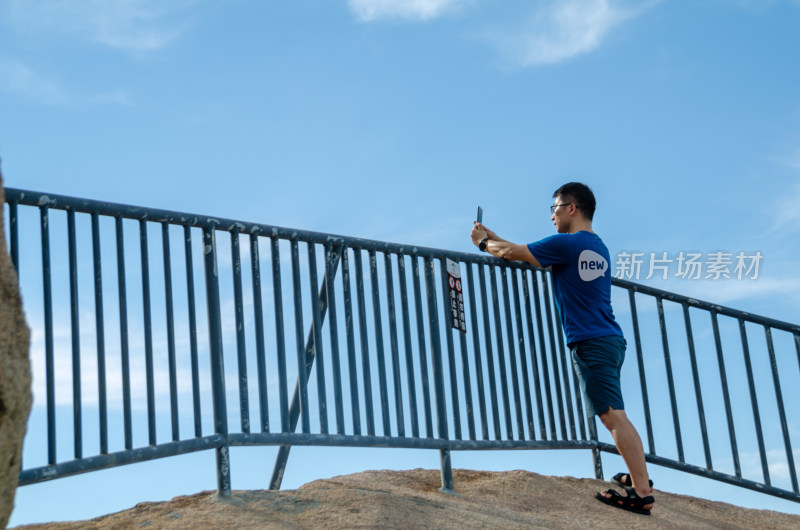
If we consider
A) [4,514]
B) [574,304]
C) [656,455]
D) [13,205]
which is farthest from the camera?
[656,455]

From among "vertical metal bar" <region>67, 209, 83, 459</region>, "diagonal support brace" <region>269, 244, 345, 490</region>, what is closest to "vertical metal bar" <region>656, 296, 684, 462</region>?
"diagonal support brace" <region>269, 244, 345, 490</region>

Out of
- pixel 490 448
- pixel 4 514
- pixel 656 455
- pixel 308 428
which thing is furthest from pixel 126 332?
pixel 656 455

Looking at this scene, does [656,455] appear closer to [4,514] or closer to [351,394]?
[351,394]

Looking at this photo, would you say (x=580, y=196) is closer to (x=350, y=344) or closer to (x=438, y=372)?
(x=438, y=372)

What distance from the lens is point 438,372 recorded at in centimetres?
577

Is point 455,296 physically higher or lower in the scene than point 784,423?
higher

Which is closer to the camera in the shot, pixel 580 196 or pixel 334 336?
pixel 334 336

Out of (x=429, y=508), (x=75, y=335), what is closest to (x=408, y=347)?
(x=429, y=508)

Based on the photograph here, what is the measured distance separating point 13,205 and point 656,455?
15.5ft

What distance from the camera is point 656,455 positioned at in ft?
22.1

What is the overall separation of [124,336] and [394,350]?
5.54 feet

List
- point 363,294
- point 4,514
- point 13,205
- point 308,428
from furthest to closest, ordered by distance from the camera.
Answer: point 363,294, point 308,428, point 13,205, point 4,514

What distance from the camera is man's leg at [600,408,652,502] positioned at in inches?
223

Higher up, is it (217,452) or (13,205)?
(13,205)
